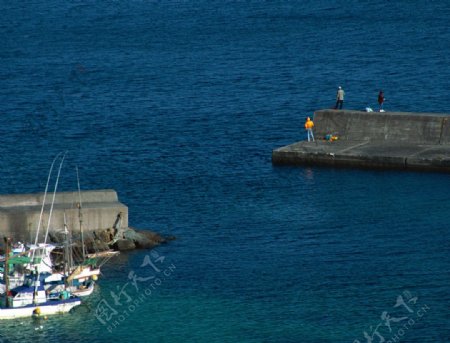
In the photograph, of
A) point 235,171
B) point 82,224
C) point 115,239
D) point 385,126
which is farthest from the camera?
point 385,126

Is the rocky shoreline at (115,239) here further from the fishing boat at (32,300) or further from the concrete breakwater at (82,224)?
the fishing boat at (32,300)

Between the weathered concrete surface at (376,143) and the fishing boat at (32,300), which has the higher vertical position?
the weathered concrete surface at (376,143)

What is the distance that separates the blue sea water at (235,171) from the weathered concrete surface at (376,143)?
1.05m

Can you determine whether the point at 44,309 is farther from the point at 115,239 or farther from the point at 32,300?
the point at 115,239

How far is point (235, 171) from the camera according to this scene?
7681cm

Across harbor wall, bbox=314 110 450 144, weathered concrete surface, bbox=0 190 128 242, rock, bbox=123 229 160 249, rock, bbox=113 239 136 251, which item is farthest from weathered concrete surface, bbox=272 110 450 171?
rock, bbox=113 239 136 251

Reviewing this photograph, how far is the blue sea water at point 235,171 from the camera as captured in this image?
5397cm

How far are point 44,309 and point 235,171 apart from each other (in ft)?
84.3

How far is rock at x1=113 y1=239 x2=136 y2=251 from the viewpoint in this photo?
A: 61312 millimetres

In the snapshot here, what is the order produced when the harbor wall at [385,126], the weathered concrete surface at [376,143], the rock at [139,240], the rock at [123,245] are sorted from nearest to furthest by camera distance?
the rock at [123,245], the rock at [139,240], the weathered concrete surface at [376,143], the harbor wall at [385,126]

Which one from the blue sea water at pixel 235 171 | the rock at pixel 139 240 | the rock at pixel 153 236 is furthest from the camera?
the rock at pixel 153 236

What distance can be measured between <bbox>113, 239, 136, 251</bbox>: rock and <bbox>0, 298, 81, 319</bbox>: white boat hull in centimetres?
771

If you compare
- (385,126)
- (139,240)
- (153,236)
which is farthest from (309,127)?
(139,240)

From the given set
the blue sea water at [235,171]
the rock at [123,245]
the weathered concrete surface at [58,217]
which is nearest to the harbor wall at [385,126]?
the blue sea water at [235,171]
